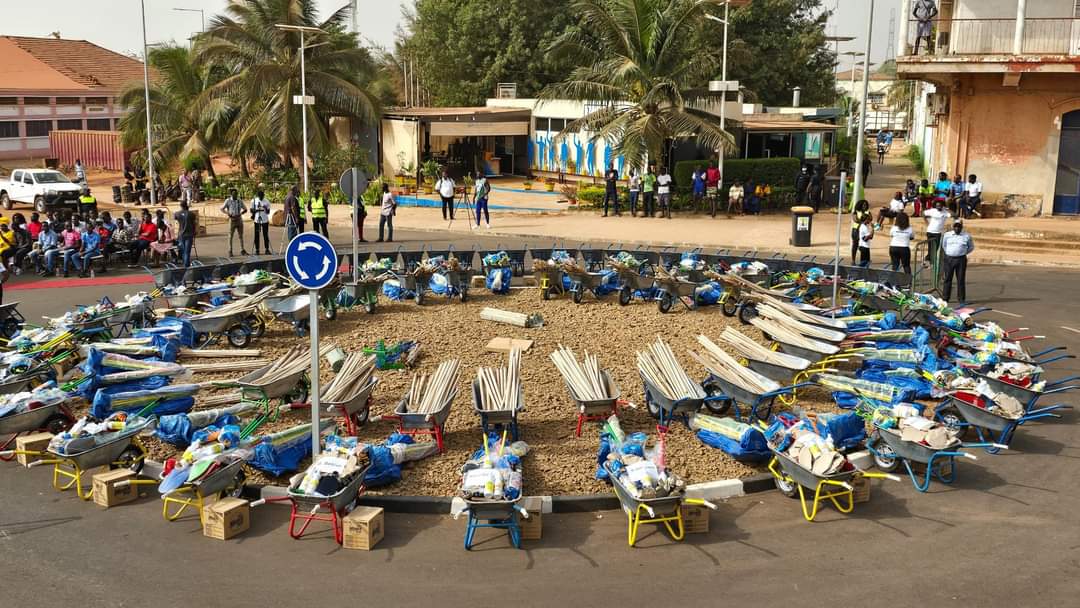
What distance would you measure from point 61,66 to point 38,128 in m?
5.64

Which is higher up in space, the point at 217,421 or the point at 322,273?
the point at 322,273

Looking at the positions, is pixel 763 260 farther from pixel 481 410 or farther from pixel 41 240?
pixel 41 240

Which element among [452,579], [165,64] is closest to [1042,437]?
[452,579]

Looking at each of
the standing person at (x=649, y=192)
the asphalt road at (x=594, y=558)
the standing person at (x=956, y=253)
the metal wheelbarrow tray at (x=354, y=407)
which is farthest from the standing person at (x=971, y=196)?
the metal wheelbarrow tray at (x=354, y=407)

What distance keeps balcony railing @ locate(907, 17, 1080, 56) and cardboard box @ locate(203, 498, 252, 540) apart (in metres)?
25.4

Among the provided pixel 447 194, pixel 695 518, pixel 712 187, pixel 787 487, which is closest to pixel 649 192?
pixel 712 187

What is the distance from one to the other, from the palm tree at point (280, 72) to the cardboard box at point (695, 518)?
3107cm

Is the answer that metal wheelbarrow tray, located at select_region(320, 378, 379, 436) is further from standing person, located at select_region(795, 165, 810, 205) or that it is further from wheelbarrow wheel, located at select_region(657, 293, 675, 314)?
standing person, located at select_region(795, 165, 810, 205)

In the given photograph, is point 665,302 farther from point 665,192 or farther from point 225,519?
point 665,192

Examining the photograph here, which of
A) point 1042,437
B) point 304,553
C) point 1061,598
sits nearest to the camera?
point 1061,598

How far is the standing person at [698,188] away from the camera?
3219 cm

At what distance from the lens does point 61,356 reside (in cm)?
1314

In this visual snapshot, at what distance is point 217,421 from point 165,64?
36.8 metres

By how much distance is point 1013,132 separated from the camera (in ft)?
93.6
